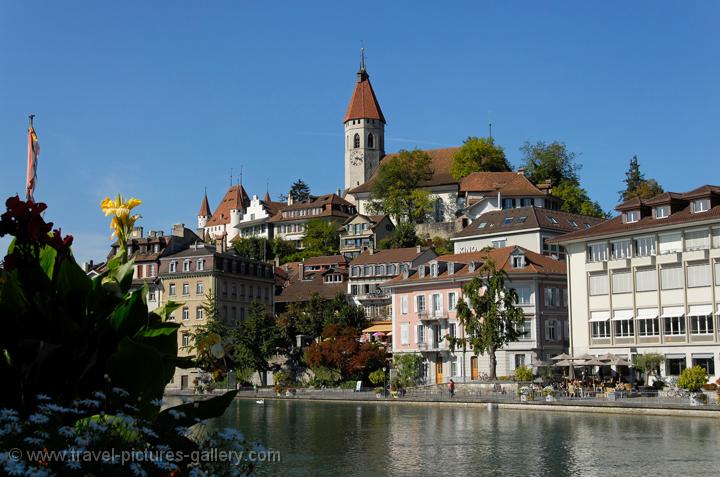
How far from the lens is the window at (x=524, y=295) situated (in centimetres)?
7075

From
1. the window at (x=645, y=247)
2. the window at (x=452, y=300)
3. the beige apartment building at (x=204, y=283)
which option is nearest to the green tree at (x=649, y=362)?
the window at (x=645, y=247)

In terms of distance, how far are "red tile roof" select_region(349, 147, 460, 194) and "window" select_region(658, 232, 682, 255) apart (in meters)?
73.1

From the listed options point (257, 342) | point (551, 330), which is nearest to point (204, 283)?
point (257, 342)

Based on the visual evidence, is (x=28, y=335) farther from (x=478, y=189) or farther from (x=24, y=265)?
(x=478, y=189)

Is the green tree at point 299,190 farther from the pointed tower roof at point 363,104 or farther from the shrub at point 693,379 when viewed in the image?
the shrub at point 693,379

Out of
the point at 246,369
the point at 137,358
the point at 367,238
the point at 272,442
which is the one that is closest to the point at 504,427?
the point at 272,442

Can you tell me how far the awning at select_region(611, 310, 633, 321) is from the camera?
61.1 m

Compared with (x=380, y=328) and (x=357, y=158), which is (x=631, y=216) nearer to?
(x=380, y=328)

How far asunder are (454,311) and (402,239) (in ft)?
143

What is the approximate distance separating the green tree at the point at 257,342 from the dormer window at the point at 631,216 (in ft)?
110

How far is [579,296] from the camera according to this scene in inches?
2544

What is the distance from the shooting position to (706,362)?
5666cm

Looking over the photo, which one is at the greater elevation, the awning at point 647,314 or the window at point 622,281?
the window at point 622,281

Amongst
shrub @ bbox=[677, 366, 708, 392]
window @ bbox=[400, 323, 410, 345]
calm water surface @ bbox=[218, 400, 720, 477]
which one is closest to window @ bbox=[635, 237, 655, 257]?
shrub @ bbox=[677, 366, 708, 392]
